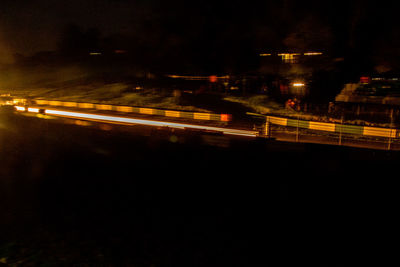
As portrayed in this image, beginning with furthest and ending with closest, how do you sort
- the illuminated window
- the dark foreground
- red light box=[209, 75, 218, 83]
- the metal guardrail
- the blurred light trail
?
red light box=[209, 75, 218, 83]
the illuminated window
the blurred light trail
the metal guardrail
the dark foreground

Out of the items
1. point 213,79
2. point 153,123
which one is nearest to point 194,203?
point 153,123

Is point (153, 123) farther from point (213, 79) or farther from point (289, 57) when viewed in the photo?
point (213, 79)

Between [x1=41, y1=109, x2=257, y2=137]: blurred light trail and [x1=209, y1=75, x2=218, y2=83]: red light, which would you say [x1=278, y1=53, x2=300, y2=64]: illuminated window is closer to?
[x1=209, y1=75, x2=218, y2=83]: red light

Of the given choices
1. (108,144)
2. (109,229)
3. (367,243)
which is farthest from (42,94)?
(367,243)

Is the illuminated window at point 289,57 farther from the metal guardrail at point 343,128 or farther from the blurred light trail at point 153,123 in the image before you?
the blurred light trail at point 153,123

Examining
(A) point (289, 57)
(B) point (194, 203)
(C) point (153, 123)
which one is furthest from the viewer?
(A) point (289, 57)

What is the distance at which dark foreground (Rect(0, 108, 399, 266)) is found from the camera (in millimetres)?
5555

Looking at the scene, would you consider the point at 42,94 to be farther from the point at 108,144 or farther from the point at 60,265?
the point at 60,265

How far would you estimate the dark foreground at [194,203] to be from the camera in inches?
219

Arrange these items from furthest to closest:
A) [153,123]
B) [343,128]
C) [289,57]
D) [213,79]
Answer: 1. [213,79]
2. [289,57]
3. [153,123]
4. [343,128]

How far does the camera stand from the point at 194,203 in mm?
7617

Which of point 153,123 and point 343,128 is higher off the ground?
point 343,128

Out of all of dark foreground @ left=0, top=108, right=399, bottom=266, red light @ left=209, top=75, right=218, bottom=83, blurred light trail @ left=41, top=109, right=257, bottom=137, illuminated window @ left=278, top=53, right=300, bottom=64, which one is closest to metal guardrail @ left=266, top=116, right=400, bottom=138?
blurred light trail @ left=41, top=109, right=257, bottom=137

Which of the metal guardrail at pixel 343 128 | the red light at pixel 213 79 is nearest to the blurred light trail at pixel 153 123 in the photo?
the metal guardrail at pixel 343 128
